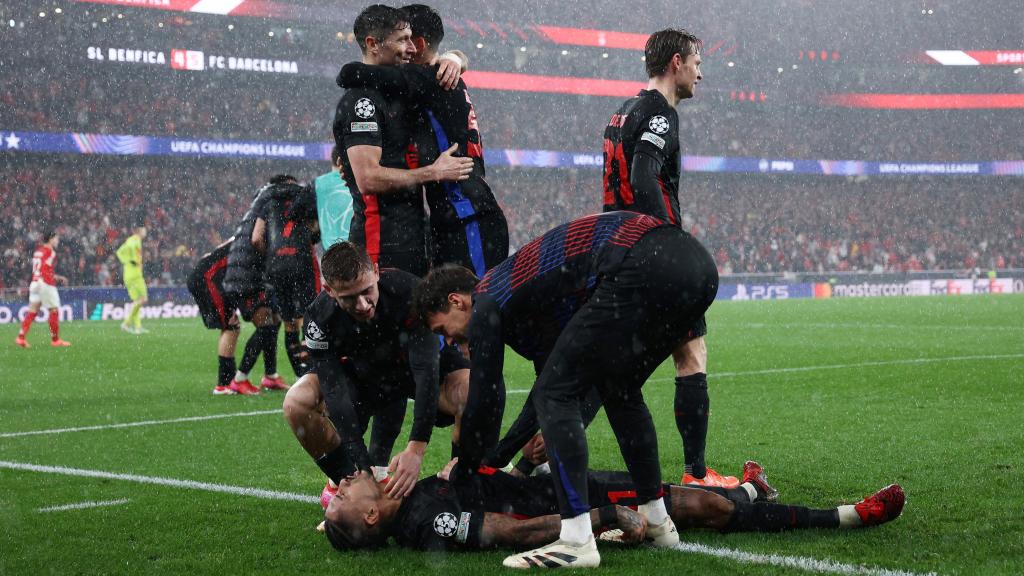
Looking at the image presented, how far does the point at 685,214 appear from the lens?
42.2 metres

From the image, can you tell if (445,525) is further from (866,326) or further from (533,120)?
(533,120)

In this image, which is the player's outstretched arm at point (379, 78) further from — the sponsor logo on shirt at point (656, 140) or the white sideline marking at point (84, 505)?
the white sideline marking at point (84, 505)

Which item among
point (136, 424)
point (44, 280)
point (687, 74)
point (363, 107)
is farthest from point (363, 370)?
point (44, 280)

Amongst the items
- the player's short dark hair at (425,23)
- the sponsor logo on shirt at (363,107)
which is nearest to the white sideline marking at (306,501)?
the sponsor logo on shirt at (363,107)

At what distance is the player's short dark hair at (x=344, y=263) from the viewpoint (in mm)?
3953

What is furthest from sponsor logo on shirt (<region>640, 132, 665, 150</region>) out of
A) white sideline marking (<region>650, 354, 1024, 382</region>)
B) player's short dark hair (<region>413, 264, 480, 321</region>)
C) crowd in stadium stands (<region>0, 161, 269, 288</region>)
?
crowd in stadium stands (<region>0, 161, 269, 288</region>)

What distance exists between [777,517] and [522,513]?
93cm

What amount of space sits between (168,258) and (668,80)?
2685cm

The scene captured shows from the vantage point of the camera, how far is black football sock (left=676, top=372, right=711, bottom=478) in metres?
4.72

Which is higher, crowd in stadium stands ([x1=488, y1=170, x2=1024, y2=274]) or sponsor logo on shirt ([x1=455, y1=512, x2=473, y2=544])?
crowd in stadium stands ([x1=488, y1=170, x2=1024, y2=274])

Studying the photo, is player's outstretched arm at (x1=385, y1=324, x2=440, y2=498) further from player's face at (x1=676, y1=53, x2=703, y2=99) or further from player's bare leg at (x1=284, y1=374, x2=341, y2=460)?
player's face at (x1=676, y1=53, x2=703, y2=99)

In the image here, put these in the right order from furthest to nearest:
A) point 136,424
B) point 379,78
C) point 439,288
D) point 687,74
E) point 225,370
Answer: point 225,370
point 136,424
point 687,74
point 379,78
point 439,288

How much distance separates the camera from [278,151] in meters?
33.3

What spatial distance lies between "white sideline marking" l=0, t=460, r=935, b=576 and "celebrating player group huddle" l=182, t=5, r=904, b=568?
0.23 metres
